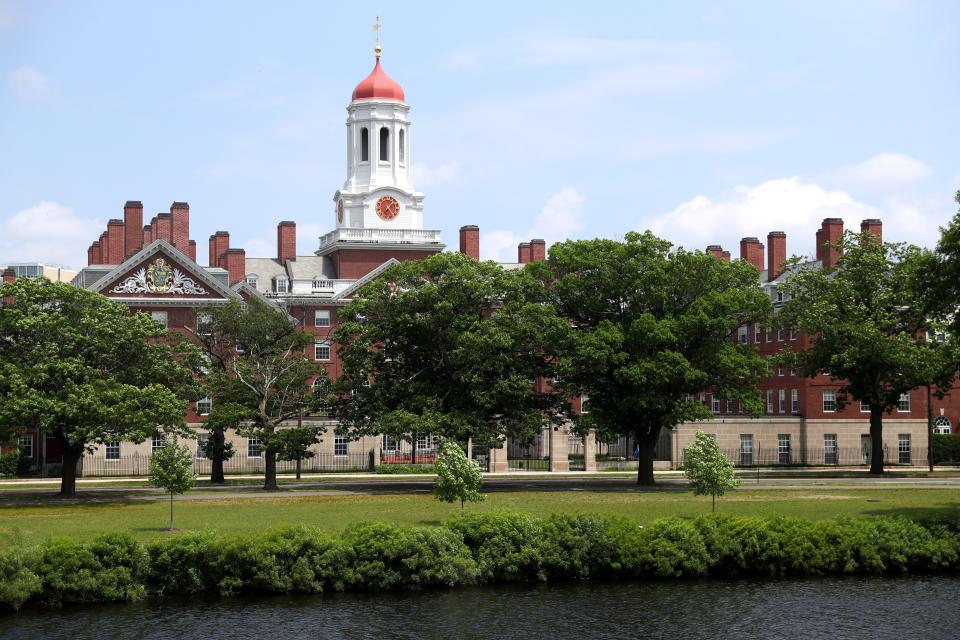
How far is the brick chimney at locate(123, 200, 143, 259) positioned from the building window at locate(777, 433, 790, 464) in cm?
4376


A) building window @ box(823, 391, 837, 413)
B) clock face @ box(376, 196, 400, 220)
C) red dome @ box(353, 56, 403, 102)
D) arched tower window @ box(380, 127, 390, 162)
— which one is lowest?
building window @ box(823, 391, 837, 413)

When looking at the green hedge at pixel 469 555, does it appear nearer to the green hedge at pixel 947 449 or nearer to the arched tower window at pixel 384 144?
the green hedge at pixel 947 449

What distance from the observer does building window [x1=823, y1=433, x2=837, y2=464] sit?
87750 mm

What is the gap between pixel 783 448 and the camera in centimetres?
8750

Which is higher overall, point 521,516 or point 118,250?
point 118,250

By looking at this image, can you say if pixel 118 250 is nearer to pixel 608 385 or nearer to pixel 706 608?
pixel 608 385

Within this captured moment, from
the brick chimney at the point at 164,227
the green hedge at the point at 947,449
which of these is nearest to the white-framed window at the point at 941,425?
the green hedge at the point at 947,449

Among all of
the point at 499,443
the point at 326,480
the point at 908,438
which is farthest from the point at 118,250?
the point at 908,438

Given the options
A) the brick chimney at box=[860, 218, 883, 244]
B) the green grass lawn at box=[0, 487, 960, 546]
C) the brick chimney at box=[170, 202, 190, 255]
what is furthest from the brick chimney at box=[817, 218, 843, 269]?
the brick chimney at box=[170, 202, 190, 255]

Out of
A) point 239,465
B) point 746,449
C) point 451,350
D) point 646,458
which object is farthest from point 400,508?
point 746,449

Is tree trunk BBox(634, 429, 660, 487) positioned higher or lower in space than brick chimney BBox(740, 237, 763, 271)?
lower

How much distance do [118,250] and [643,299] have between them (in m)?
45.1

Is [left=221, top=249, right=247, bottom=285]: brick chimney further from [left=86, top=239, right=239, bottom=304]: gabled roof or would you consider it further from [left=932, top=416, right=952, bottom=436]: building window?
[left=932, top=416, right=952, bottom=436]: building window

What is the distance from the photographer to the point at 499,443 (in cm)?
5866
